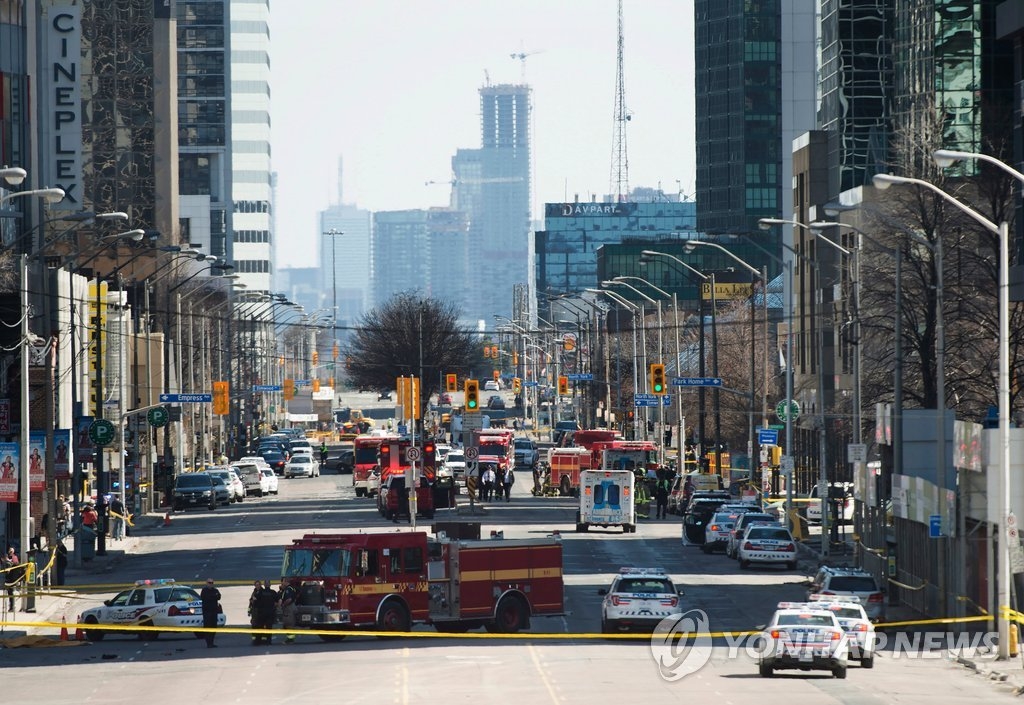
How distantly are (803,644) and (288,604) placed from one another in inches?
428

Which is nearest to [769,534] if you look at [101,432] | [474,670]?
[101,432]

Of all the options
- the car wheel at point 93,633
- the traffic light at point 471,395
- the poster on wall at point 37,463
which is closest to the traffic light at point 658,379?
the traffic light at point 471,395

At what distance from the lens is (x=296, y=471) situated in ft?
346

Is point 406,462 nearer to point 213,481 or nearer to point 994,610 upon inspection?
point 213,481

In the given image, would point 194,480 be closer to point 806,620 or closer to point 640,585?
point 640,585

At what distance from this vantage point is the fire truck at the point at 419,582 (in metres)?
36.8

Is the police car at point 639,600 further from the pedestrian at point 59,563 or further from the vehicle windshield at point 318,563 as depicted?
the pedestrian at point 59,563

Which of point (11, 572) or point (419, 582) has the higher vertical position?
point (419, 582)

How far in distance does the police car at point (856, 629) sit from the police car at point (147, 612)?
13.0 metres

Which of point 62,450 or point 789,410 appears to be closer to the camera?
point 62,450

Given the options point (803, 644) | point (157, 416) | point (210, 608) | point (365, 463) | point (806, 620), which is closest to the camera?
point (803, 644)

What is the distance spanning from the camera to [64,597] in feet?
157

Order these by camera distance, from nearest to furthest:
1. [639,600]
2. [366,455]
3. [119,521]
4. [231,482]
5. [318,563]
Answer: [318,563], [639,600], [119,521], [231,482], [366,455]

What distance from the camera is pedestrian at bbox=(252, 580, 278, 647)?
37.4m
